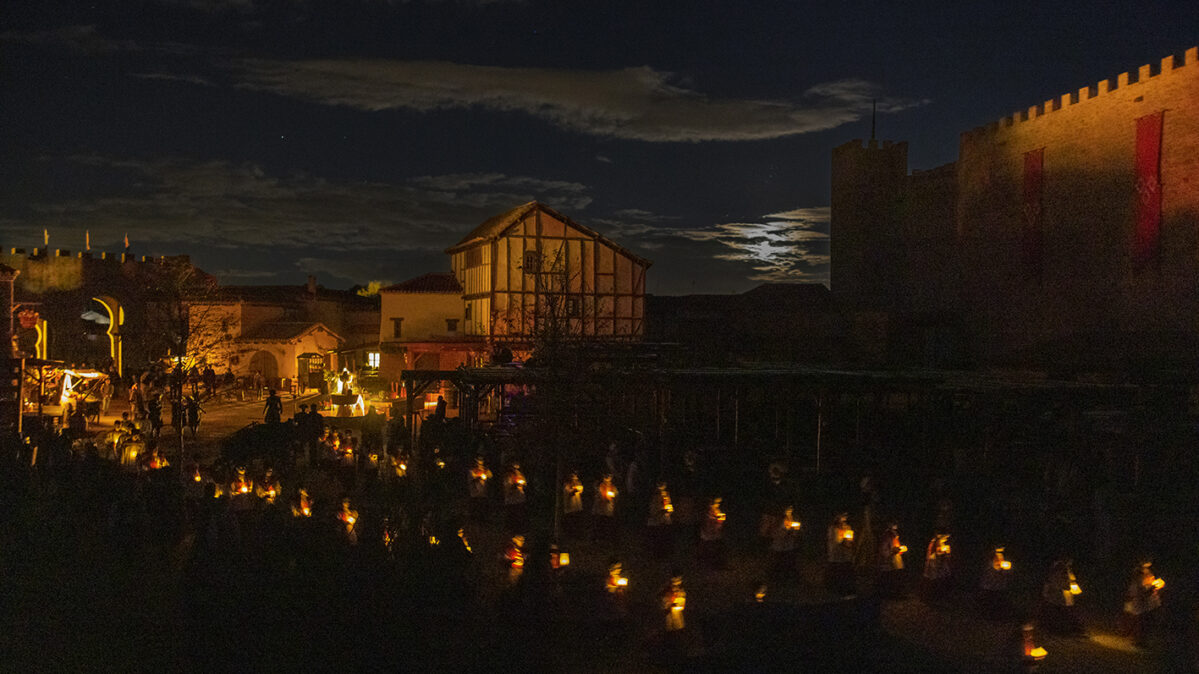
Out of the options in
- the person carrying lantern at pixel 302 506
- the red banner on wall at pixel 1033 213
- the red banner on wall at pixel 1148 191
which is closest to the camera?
the person carrying lantern at pixel 302 506

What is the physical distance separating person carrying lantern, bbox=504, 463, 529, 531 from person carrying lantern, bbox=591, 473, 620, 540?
56.4 inches

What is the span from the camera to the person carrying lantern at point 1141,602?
10.0 metres

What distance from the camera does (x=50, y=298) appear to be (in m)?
42.9

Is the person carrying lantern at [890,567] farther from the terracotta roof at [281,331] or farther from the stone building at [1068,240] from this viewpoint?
the terracotta roof at [281,331]

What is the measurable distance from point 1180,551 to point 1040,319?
1875 cm

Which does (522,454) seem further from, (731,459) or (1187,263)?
(1187,263)

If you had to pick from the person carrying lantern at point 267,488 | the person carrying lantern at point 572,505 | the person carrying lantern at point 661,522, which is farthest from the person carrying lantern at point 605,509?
the person carrying lantern at point 267,488

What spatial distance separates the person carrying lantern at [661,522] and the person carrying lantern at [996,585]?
Result: 14.1 ft

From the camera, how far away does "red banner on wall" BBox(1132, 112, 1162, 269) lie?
2625cm

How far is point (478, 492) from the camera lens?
1541 cm

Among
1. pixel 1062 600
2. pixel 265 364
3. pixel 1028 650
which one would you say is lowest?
pixel 1028 650

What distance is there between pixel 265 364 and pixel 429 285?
11644mm

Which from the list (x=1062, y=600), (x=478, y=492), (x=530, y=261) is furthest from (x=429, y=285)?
(x=1062, y=600)

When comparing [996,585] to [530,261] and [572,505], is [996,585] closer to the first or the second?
[572,505]
